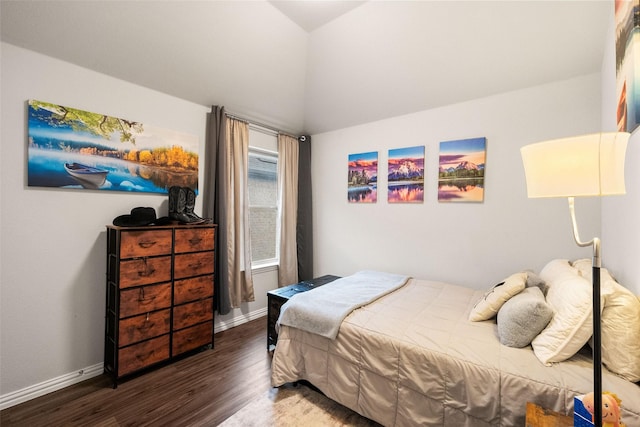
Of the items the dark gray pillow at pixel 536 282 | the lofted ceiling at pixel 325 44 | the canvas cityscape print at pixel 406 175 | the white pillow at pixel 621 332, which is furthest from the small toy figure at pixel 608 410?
the lofted ceiling at pixel 325 44

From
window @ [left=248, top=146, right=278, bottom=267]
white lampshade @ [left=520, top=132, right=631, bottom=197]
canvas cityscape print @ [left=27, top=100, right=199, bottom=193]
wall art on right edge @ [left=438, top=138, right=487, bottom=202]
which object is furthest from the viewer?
window @ [left=248, top=146, right=278, bottom=267]

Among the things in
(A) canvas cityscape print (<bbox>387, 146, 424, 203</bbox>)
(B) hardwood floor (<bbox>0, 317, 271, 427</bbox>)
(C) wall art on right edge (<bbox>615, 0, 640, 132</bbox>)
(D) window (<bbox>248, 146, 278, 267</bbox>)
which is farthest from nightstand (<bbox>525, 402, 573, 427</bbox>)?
(D) window (<bbox>248, 146, 278, 267</bbox>)

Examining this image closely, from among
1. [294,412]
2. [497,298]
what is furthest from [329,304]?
[497,298]

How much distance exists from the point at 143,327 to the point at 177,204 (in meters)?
1.04

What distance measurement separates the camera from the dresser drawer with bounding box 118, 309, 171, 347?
202 cm

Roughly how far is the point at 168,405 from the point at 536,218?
10.8 feet

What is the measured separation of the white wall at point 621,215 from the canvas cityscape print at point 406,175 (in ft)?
4.71

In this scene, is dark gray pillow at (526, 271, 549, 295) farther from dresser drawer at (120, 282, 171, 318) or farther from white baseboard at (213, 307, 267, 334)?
dresser drawer at (120, 282, 171, 318)

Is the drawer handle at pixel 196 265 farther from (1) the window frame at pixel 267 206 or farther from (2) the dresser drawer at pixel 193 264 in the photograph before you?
(1) the window frame at pixel 267 206

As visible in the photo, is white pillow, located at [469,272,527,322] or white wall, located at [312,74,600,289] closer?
white pillow, located at [469,272,527,322]

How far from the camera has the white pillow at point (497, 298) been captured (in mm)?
1697

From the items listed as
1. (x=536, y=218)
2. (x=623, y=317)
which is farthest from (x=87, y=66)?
(x=536, y=218)

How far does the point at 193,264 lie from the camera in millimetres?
2426

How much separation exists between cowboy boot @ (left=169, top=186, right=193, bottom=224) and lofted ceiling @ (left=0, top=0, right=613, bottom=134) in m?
0.97
